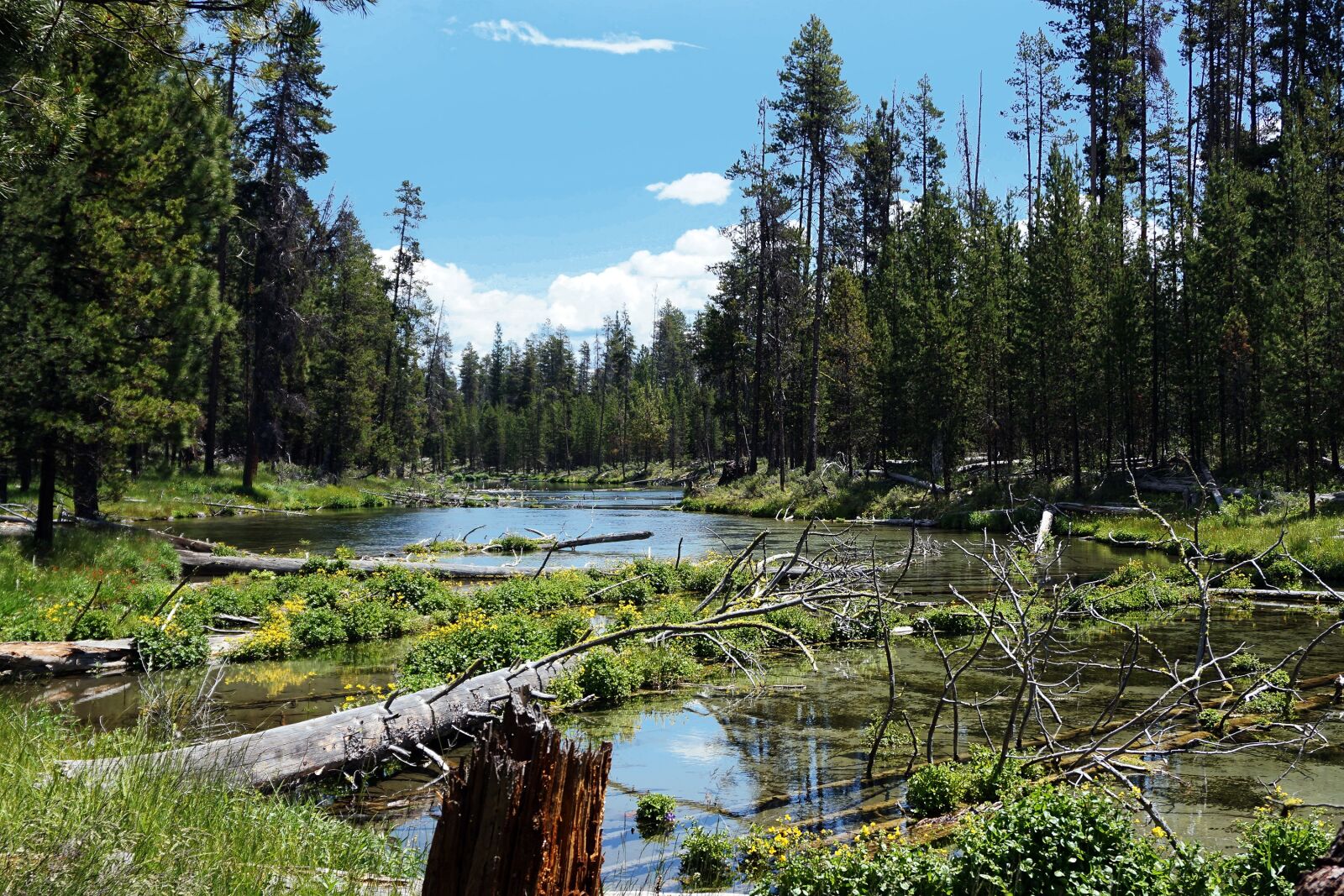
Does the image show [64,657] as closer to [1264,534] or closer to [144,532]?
[144,532]

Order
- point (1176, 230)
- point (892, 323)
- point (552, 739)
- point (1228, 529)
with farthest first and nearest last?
point (892, 323), point (1176, 230), point (1228, 529), point (552, 739)

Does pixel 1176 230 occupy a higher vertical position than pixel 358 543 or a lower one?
higher

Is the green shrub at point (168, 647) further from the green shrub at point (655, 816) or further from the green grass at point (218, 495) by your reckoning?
the green grass at point (218, 495)

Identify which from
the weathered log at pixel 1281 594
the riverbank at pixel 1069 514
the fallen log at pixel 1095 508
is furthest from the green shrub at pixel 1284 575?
the fallen log at pixel 1095 508

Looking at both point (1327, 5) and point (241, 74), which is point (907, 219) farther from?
point (241, 74)

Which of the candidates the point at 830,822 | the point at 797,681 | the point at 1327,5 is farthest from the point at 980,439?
the point at 830,822

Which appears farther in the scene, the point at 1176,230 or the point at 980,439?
the point at 980,439

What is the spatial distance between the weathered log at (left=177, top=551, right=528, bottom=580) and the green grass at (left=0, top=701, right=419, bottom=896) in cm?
1466

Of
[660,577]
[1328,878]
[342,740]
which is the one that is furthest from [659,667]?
[1328,878]

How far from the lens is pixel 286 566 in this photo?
21203mm

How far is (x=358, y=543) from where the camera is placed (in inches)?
1159

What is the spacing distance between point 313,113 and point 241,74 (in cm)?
4094

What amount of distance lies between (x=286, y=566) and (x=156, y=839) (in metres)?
17.7

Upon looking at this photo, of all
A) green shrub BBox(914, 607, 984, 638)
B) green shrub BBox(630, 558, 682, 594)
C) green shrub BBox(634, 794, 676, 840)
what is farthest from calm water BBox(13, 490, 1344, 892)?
green shrub BBox(630, 558, 682, 594)
